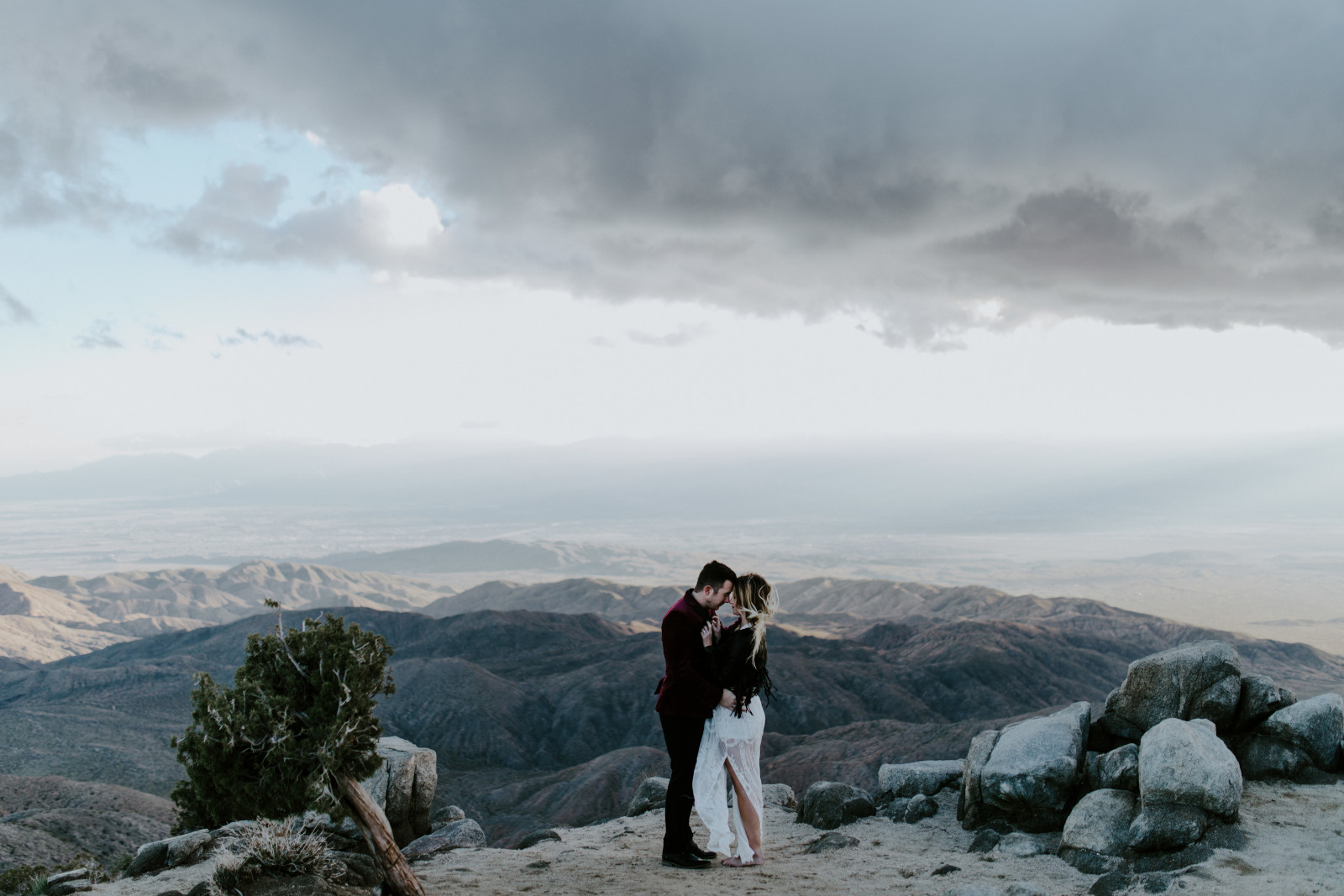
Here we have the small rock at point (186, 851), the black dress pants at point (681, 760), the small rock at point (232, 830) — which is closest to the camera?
the black dress pants at point (681, 760)

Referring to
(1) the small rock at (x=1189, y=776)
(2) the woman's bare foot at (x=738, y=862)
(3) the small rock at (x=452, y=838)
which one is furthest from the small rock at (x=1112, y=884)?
(3) the small rock at (x=452, y=838)

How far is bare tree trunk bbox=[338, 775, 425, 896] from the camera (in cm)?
773

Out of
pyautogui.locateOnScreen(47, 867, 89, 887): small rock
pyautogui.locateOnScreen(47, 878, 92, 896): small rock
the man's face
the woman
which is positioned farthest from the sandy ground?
the man's face

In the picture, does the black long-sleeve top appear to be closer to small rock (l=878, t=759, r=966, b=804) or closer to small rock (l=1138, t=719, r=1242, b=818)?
small rock (l=1138, t=719, r=1242, b=818)

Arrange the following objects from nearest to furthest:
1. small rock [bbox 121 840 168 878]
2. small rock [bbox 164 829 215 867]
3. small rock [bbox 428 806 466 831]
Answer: small rock [bbox 121 840 168 878], small rock [bbox 164 829 215 867], small rock [bbox 428 806 466 831]

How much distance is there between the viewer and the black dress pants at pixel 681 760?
857 cm

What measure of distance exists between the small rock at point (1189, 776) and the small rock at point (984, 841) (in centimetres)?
190

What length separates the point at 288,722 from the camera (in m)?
7.66

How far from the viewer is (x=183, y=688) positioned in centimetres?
7581

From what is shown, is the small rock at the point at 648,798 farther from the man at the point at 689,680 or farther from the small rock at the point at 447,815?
the man at the point at 689,680

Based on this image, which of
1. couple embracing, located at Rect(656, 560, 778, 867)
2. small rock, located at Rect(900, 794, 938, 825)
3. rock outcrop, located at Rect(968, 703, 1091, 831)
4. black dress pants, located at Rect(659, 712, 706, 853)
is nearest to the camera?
couple embracing, located at Rect(656, 560, 778, 867)

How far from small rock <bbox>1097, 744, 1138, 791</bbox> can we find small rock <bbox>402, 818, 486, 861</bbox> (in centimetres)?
902

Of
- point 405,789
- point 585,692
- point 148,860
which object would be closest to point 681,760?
point 148,860

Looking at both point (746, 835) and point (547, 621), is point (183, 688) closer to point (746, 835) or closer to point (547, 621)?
point (547, 621)
